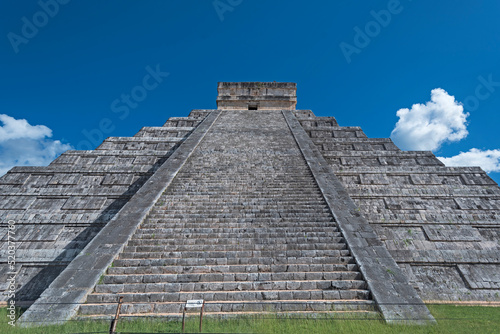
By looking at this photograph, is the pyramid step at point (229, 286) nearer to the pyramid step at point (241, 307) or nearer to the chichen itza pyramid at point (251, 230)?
the chichen itza pyramid at point (251, 230)

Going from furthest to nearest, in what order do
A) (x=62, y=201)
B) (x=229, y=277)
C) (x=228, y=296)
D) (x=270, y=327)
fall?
1. (x=62, y=201)
2. (x=229, y=277)
3. (x=228, y=296)
4. (x=270, y=327)

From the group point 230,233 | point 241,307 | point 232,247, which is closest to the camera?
point 241,307

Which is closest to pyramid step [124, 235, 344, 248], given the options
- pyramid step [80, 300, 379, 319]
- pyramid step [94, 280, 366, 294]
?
pyramid step [94, 280, 366, 294]

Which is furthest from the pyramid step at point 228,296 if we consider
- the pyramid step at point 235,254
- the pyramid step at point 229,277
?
the pyramid step at point 235,254

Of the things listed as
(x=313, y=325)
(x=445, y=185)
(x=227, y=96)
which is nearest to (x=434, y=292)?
(x=313, y=325)

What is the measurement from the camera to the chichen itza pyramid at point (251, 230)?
4.31 m

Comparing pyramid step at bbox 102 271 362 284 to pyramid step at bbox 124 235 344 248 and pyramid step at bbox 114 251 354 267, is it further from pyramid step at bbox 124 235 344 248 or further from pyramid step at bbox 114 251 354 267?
pyramid step at bbox 124 235 344 248

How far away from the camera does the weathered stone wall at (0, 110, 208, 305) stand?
6082 mm

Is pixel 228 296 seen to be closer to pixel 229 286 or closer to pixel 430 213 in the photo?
pixel 229 286

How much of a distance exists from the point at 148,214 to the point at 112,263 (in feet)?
5.14

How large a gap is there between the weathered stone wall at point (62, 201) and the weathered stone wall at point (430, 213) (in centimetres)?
684

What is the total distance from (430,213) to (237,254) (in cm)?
552

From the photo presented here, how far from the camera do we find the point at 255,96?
19.7m

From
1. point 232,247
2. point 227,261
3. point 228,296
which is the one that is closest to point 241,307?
point 228,296
